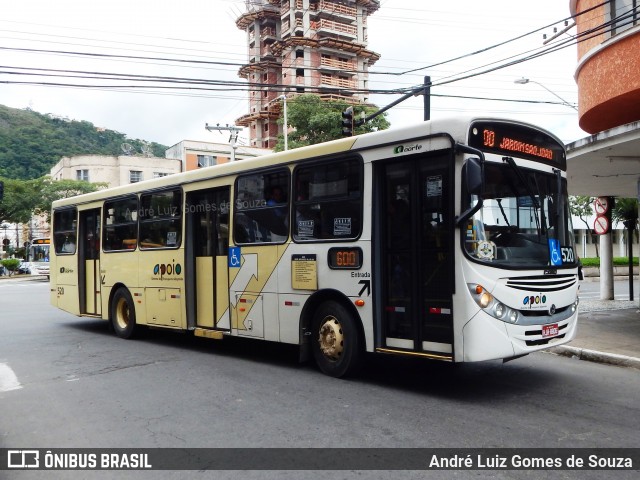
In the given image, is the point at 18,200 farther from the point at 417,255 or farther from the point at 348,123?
the point at 417,255

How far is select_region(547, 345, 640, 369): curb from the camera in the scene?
27.4 feet

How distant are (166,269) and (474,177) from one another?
6249 mm

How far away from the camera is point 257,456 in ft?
15.5

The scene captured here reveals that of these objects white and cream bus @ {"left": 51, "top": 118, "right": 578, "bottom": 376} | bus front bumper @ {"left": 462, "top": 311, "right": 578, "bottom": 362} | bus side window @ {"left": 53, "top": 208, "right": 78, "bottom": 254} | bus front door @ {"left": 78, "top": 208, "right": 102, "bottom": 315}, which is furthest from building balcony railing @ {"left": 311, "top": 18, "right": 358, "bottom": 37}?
bus front bumper @ {"left": 462, "top": 311, "right": 578, "bottom": 362}

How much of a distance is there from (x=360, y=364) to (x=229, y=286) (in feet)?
9.06

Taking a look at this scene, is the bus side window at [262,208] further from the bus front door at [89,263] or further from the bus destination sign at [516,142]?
the bus front door at [89,263]

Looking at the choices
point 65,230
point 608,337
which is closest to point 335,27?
point 65,230

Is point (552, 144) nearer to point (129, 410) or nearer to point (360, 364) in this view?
point (360, 364)

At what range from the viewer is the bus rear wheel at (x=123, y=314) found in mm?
11289

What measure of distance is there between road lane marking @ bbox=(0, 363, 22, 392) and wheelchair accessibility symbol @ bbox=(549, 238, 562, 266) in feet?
22.6

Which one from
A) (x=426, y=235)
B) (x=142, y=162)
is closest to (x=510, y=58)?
(x=426, y=235)

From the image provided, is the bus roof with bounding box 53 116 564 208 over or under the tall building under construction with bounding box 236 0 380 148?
under

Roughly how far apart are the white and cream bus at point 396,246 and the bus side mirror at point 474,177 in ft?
0.05

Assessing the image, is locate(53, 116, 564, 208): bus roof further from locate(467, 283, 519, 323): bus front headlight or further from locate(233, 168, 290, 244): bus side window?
locate(467, 283, 519, 323): bus front headlight
